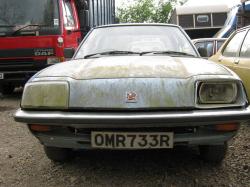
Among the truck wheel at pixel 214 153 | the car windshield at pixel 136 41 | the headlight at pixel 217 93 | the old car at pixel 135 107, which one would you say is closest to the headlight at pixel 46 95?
the old car at pixel 135 107

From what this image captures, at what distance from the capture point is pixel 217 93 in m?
3.88

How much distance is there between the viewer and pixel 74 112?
3807mm

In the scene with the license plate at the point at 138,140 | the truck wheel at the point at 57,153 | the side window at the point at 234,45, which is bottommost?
the truck wheel at the point at 57,153

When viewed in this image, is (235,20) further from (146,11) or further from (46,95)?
(146,11)

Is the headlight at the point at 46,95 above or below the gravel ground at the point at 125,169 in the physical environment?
above

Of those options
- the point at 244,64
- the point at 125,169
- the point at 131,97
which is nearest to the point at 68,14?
the point at 244,64

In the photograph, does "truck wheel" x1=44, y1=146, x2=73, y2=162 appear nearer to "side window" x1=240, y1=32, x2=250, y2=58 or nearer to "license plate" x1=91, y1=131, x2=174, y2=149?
"license plate" x1=91, y1=131, x2=174, y2=149

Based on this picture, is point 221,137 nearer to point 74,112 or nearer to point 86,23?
point 74,112

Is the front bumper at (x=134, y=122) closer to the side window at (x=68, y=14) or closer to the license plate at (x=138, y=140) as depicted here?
the license plate at (x=138, y=140)

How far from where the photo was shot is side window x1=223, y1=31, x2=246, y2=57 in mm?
6852

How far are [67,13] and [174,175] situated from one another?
20.4ft

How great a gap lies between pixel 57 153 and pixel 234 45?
11.8 ft

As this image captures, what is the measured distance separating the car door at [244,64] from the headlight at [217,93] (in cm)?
216

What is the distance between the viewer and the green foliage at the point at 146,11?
59.6 metres
